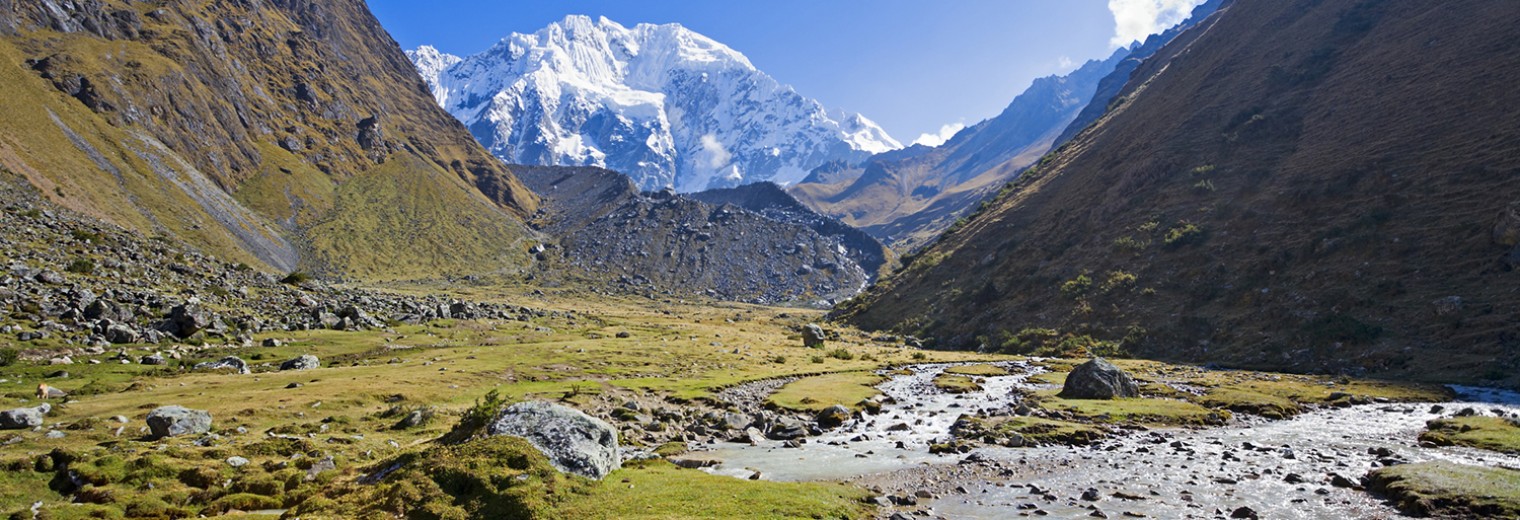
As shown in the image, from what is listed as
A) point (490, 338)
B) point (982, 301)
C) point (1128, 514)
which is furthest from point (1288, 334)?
point (490, 338)

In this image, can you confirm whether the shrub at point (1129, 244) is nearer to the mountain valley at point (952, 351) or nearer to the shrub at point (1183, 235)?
the mountain valley at point (952, 351)

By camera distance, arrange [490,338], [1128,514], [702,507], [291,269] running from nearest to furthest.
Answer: [702,507], [1128,514], [490,338], [291,269]

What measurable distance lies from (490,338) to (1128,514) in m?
70.7

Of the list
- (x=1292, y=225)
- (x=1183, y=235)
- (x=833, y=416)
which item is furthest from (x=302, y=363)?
(x=1292, y=225)

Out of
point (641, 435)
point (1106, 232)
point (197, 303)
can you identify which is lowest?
point (641, 435)

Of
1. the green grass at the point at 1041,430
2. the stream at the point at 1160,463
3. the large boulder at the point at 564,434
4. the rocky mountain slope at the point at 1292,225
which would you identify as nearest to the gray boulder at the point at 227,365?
the stream at the point at 1160,463

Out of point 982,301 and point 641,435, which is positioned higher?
point 982,301

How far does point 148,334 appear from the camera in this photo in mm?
49000

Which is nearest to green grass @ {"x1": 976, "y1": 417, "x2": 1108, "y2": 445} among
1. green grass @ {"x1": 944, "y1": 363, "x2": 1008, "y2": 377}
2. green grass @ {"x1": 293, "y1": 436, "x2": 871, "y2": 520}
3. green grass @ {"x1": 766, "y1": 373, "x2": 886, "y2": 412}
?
green grass @ {"x1": 766, "y1": 373, "x2": 886, "y2": 412}

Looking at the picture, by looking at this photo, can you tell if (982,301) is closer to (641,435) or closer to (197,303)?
(641,435)

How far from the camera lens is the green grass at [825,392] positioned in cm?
4853

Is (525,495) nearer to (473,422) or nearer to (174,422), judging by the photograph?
(473,422)

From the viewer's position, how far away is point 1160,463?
31422mm

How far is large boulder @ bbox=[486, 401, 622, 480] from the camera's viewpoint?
21984 mm
